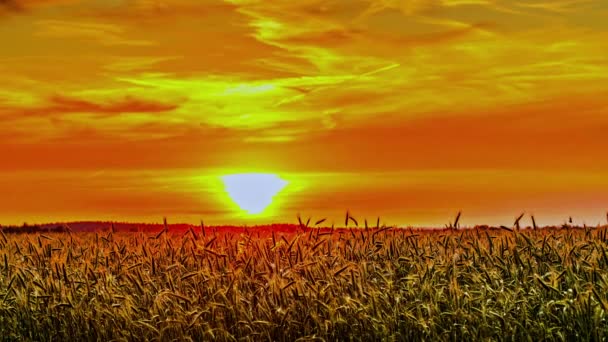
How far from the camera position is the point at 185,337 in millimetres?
8836

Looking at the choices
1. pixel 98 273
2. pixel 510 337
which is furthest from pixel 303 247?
pixel 510 337

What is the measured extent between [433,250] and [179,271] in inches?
155

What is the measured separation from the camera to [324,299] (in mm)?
9594

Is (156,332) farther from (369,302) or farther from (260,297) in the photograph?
(369,302)

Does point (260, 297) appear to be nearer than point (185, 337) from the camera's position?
No

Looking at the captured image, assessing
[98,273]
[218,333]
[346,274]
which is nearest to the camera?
[218,333]

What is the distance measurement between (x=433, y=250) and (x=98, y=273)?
516 centimetres

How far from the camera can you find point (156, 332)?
31.2ft

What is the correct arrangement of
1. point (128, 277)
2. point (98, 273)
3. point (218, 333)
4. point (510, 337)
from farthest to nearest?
point (98, 273) < point (128, 277) < point (218, 333) < point (510, 337)

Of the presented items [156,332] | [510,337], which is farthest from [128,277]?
[510,337]

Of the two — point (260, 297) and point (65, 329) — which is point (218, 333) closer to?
point (260, 297)

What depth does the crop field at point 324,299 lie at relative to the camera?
8.63 meters

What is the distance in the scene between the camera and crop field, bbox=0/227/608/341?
28.3ft

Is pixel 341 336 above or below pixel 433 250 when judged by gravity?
below
